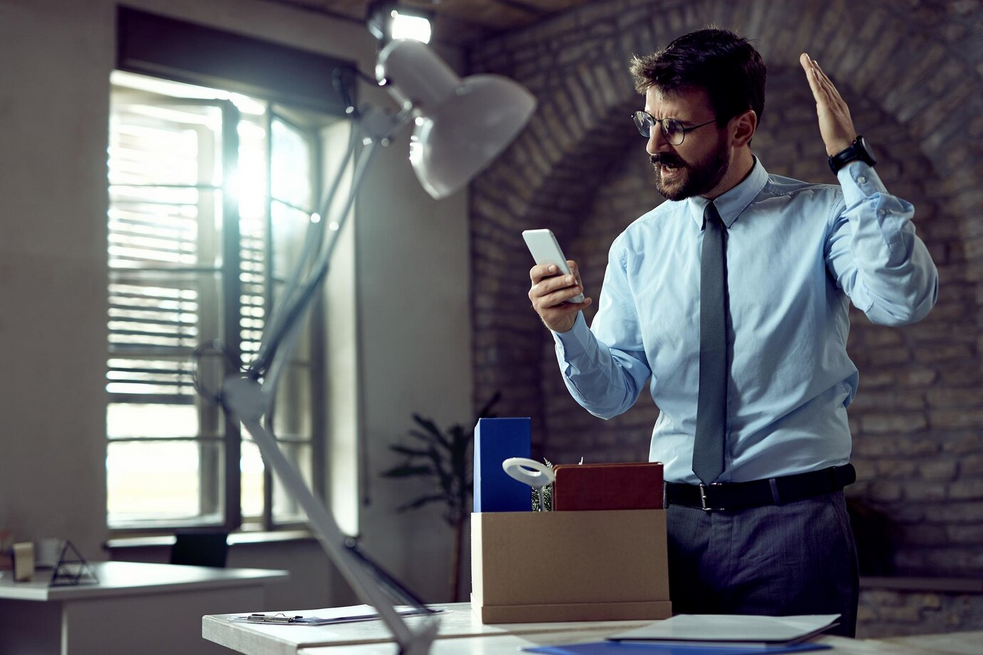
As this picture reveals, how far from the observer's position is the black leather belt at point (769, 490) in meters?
1.68

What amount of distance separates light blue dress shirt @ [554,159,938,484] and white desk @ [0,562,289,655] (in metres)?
1.74

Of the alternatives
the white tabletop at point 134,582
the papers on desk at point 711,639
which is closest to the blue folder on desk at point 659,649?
the papers on desk at point 711,639

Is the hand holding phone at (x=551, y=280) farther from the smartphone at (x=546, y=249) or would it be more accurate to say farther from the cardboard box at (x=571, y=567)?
the cardboard box at (x=571, y=567)

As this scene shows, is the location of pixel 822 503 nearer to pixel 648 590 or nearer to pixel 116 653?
pixel 648 590

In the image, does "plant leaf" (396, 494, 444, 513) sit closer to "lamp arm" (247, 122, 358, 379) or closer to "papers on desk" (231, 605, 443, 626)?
"papers on desk" (231, 605, 443, 626)

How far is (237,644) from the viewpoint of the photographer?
149 cm

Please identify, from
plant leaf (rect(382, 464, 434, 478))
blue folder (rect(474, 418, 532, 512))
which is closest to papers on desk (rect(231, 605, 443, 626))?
blue folder (rect(474, 418, 532, 512))

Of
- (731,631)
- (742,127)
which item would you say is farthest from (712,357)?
(731,631)

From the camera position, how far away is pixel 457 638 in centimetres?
137

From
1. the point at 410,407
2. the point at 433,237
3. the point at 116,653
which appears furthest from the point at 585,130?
the point at 116,653

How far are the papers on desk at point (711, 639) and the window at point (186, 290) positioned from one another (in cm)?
378

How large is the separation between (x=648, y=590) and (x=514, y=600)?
19 centimetres

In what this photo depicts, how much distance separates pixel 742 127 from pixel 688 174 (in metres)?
0.17

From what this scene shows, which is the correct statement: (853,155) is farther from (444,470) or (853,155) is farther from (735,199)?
(444,470)
